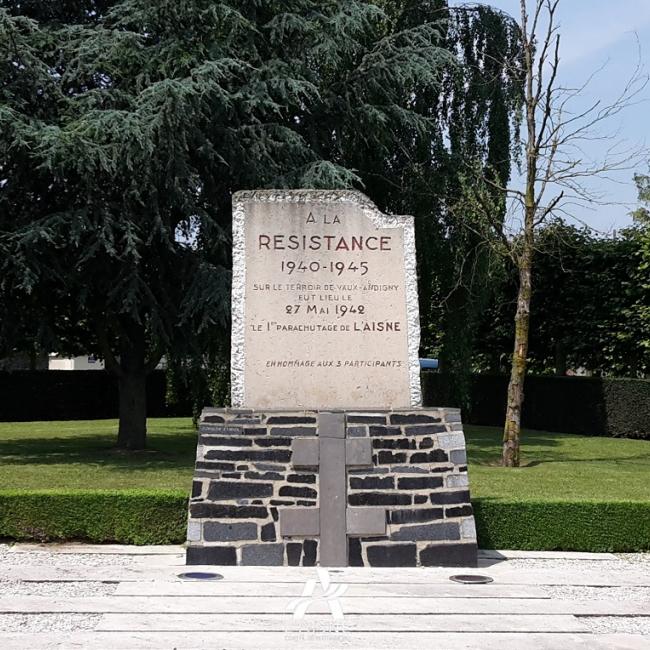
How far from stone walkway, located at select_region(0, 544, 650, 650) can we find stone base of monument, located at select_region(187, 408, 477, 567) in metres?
0.20

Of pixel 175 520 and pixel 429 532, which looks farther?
pixel 175 520

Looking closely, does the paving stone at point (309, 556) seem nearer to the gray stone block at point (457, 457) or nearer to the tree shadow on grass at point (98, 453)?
the gray stone block at point (457, 457)

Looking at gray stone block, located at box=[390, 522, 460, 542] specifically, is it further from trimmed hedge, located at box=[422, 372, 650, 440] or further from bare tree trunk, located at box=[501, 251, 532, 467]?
trimmed hedge, located at box=[422, 372, 650, 440]

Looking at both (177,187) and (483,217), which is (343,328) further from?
(483,217)

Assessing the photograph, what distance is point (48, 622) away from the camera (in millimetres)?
5645

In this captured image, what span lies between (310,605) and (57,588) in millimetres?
1827

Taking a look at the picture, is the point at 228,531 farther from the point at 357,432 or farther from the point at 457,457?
the point at 457,457

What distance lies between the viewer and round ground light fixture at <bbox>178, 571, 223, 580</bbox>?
6.89 meters

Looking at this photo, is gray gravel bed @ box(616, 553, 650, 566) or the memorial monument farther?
gray gravel bed @ box(616, 553, 650, 566)

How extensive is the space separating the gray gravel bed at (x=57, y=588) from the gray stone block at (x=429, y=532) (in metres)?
2.28

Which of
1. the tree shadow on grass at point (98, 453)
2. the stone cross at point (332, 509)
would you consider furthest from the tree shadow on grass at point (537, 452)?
the stone cross at point (332, 509)

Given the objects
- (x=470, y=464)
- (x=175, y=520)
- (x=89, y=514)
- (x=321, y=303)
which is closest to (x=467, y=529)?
(x=321, y=303)

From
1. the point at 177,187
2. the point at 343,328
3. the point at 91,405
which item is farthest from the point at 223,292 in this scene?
the point at 91,405

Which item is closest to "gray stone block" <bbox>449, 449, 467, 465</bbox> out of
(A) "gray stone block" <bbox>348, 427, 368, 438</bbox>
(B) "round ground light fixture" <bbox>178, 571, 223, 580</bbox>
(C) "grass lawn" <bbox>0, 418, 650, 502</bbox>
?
(A) "gray stone block" <bbox>348, 427, 368, 438</bbox>
